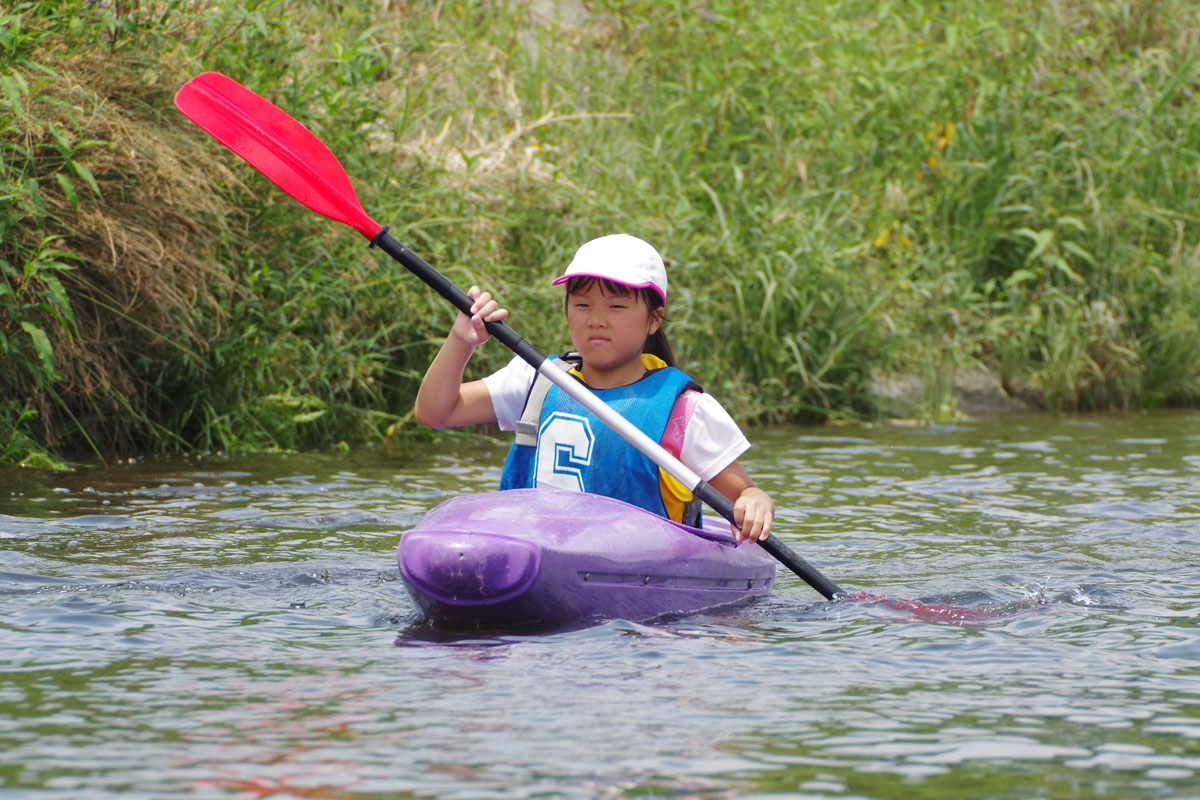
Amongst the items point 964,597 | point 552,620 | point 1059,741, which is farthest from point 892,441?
point 1059,741

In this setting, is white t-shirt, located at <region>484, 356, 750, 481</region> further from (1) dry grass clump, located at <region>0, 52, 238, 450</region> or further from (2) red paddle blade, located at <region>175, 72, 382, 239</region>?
(1) dry grass clump, located at <region>0, 52, 238, 450</region>

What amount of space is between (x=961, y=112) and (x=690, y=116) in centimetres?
192

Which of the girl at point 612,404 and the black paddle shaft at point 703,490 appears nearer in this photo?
the black paddle shaft at point 703,490

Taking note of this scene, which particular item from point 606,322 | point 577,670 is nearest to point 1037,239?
point 606,322

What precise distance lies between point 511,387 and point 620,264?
1.71ft

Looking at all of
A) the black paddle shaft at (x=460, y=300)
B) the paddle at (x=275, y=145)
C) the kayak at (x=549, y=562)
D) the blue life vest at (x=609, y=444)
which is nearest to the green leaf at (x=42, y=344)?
the paddle at (x=275, y=145)

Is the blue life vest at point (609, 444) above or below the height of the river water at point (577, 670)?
above

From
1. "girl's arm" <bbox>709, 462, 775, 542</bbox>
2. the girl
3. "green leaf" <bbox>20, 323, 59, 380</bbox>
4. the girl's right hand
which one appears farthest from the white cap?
"green leaf" <bbox>20, 323, 59, 380</bbox>

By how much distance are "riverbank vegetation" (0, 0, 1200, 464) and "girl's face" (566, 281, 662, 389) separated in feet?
7.62

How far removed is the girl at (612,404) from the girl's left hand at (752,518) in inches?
3.4

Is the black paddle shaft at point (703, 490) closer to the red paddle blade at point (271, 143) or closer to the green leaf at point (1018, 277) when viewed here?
the red paddle blade at point (271, 143)

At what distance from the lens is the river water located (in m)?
2.36

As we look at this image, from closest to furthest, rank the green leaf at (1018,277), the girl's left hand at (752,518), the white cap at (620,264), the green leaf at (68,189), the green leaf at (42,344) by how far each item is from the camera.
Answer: the girl's left hand at (752,518) < the white cap at (620,264) < the green leaf at (42,344) < the green leaf at (68,189) < the green leaf at (1018,277)

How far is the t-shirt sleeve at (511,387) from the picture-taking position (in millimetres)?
4180
